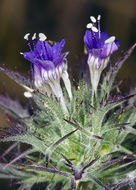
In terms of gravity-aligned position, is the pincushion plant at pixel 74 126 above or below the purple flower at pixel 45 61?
below

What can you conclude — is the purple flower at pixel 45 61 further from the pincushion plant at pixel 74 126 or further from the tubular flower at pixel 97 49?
the tubular flower at pixel 97 49

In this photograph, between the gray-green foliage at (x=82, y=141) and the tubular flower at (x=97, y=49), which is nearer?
the gray-green foliage at (x=82, y=141)

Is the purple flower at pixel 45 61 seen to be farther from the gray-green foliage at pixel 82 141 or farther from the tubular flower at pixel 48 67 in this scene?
the gray-green foliage at pixel 82 141

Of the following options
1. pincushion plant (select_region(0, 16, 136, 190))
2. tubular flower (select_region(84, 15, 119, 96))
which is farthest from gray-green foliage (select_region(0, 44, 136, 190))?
tubular flower (select_region(84, 15, 119, 96))

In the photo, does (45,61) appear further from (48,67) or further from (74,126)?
(74,126)

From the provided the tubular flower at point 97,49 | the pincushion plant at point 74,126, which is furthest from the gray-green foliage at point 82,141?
the tubular flower at point 97,49

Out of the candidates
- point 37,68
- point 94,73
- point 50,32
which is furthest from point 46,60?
point 50,32

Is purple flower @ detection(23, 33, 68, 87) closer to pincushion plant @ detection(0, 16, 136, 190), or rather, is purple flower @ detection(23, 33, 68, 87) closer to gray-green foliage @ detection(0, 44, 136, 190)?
pincushion plant @ detection(0, 16, 136, 190)
